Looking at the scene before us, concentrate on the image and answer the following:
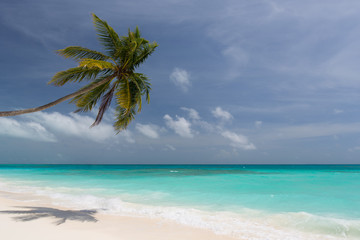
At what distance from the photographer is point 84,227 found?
17.2 ft

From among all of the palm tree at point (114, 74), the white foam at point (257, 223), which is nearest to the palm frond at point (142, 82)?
the palm tree at point (114, 74)

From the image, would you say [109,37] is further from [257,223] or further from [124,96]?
[257,223]

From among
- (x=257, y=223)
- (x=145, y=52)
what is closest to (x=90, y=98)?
(x=145, y=52)

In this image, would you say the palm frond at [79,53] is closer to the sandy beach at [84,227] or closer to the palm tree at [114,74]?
the palm tree at [114,74]

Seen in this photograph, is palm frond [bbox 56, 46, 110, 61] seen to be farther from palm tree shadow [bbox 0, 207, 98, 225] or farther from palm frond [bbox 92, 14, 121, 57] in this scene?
palm tree shadow [bbox 0, 207, 98, 225]

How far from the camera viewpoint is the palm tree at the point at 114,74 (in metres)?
6.75

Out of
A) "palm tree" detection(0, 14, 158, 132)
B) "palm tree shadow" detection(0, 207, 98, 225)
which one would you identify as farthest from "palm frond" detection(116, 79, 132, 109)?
"palm tree shadow" detection(0, 207, 98, 225)

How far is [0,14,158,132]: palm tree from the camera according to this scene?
→ 6.75m

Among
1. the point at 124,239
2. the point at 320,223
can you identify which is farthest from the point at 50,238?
the point at 320,223

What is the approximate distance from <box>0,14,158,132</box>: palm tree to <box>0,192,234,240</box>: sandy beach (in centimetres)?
304

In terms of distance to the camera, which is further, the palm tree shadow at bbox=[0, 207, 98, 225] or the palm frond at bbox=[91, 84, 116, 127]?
the palm frond at bbox=[91, 84, 116, 127]

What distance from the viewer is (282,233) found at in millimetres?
5598

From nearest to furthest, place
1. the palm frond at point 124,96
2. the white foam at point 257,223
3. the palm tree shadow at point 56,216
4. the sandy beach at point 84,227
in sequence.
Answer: the sandy beach at point 84,227
the white foam at point 257,223
the palm tree shadow at point 56,216
the palm frond at point 124,96

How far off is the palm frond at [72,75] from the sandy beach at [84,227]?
3597 millimetres
